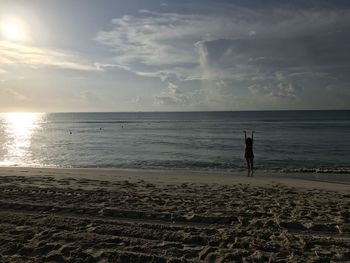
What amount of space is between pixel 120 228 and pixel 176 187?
572 centimetres

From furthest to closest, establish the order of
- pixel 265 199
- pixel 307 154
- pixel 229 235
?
pixel 307 154 → pixel 265 199 → pixel 229 235

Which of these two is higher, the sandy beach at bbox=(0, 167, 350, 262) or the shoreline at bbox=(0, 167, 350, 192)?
the sandy beach at bbox=(0, 167, 350, 262)

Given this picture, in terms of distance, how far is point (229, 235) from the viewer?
6559mm

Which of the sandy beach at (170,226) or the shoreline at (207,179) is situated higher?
the sandy beach at (170,226)

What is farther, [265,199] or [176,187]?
[176,187]

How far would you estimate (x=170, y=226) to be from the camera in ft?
23.4

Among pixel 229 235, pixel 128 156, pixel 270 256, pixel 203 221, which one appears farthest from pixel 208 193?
pixel 128 156

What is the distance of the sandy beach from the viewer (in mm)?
5676

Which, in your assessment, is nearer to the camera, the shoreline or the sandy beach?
the sandy beach

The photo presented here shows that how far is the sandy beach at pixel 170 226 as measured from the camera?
5.68 meters

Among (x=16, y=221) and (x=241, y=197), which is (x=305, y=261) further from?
(x=16, y=221)

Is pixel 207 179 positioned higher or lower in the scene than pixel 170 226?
lower

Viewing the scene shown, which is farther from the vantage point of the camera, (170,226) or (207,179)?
(207,179)

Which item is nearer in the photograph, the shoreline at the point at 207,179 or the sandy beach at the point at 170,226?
the sandy beach at the point at 170,226
